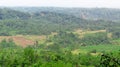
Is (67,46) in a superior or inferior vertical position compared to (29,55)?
inferior

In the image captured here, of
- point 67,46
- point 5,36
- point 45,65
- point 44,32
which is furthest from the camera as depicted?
point 44,32

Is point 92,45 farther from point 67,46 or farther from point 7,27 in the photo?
point 7,27

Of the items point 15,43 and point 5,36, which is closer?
point 15,43

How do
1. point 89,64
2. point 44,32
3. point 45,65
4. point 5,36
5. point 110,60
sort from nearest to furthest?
point 110,60 < point 45,65 < point 89,64 < point 5,36 < point 44,32

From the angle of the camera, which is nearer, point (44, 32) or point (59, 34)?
point (59, 34)

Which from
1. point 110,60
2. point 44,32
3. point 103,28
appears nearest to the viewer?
point 110,60

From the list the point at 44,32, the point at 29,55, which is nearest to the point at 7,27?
the point at 44,32

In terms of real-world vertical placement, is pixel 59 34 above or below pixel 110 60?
below

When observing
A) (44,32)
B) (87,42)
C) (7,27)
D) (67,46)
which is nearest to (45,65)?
(67,46)

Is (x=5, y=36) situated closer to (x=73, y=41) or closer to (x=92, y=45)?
(x=73, y=41)
